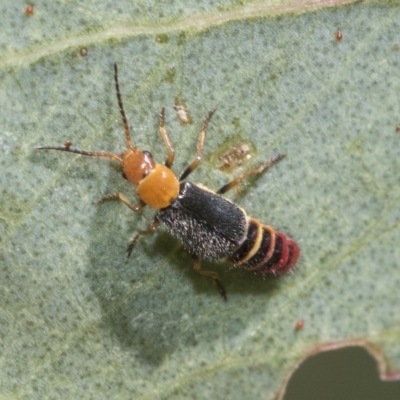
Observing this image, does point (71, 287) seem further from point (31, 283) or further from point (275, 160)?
point (275, 160)

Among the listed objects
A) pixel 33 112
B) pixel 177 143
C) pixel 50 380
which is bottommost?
pixel 50 380

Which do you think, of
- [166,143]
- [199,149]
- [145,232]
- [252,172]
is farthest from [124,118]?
[252,172]

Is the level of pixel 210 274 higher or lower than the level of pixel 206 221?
lower

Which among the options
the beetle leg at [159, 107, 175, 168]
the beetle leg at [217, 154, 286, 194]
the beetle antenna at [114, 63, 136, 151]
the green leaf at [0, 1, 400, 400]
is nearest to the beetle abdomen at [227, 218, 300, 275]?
the green leaf at [0, 1, 400, 400]

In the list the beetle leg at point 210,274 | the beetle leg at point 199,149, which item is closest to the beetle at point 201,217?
the beetle leg at point 199,149

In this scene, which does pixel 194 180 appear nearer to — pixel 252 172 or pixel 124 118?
pixel 252 172

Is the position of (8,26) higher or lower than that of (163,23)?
lower

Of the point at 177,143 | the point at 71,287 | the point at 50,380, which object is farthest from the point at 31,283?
the point at 177,143
